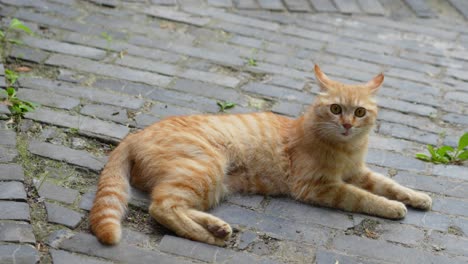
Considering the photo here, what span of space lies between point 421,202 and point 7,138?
276cm

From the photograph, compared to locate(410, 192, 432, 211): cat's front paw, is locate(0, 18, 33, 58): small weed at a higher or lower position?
higher

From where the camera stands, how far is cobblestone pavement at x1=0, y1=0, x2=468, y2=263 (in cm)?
387

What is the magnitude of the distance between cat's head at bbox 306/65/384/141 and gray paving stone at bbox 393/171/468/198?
0.51 metres

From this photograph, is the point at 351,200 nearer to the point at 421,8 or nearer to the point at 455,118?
the point at 455,118

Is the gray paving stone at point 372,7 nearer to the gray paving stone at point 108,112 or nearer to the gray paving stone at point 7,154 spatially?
the gray paving stone at point 108,112

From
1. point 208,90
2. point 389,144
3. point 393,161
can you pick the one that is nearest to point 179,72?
point 208,90

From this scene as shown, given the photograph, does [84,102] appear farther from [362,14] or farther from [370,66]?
[362,14]

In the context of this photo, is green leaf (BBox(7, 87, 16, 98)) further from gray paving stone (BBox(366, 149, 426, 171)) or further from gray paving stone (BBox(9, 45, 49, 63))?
gray paving stone (BBox(366, 149, 426, 171))

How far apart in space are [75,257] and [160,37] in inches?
135

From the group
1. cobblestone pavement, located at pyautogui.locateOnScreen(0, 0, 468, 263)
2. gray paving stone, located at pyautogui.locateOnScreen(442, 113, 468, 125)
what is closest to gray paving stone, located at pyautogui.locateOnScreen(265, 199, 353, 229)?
cobblestone pavement, located at pyautogui.locateOnScreen(0, 0, 468, 263)

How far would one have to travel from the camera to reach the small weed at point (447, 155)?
5027 millimetres

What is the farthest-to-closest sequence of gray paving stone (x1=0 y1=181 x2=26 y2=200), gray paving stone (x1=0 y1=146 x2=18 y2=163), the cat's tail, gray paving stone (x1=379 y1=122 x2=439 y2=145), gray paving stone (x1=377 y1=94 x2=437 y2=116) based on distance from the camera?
1. gray paving stone (x1=377 y1=94 x2=437 y2=116)
2. gray paving stone (x1=379 y1=122 x2=439 y2=145)
3. gray paving stone (x1=0 y1=146 x2=18 y2=163)
4. gray paving stone (x1=0 y1=181 x2=26 y2=200)
5. the cat's tail

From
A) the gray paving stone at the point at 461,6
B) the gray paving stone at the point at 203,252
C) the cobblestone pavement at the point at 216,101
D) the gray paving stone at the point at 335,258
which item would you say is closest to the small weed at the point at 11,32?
the cobblestone pavement at the point at 216,101

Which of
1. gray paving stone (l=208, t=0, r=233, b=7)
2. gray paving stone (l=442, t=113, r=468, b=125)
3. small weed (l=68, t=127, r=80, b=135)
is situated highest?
gray paving stone (l=208, t=0, r=233, b=7)
